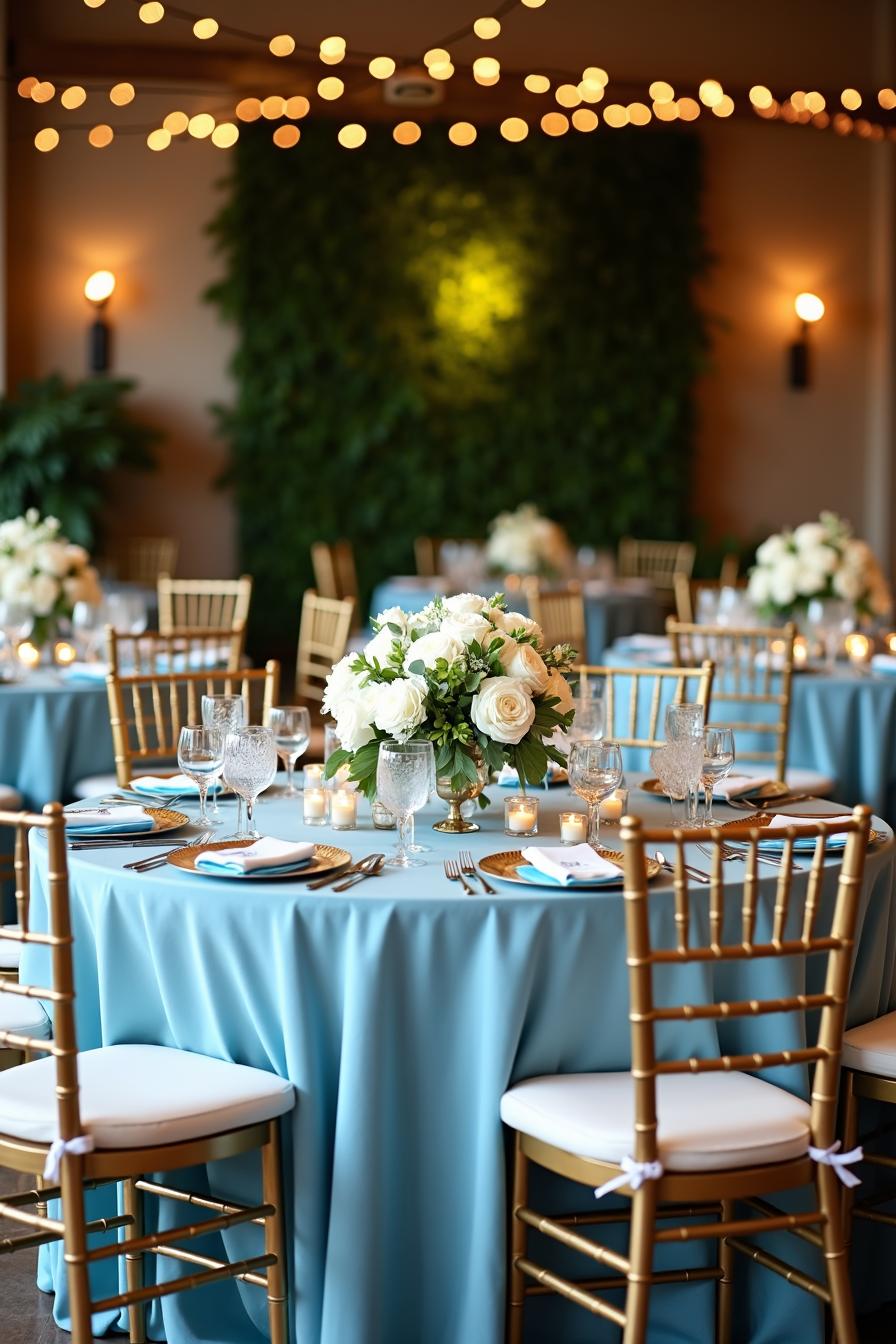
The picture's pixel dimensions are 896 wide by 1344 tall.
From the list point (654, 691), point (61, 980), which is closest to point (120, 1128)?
point (61, 980)

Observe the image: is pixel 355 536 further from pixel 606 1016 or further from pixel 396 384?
pixel 606 1016

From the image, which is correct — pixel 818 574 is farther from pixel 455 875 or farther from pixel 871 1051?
pixel 455 875

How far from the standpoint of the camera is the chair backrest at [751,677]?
16.0 feet

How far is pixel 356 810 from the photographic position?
3199 millimetres

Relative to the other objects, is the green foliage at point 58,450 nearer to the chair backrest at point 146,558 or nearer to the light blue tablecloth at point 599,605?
the chair backrest at point 146,558

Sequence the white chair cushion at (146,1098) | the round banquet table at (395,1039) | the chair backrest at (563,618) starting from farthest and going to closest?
the chair backrest at (563,618), the round banquet table at (395,1039), the white chair cushion at (146,1098)

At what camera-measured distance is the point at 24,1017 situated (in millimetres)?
2861

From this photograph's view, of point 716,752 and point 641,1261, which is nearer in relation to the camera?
point 641,1261

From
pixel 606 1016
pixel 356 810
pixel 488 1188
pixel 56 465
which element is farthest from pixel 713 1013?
pixel 56 465

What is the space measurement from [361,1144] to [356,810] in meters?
0.83

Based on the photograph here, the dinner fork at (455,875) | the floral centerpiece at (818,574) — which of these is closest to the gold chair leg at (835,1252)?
the dinner fork at (455,875)

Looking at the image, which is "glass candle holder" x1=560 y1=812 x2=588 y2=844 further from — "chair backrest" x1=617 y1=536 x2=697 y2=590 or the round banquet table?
"chair backrest" x1=617 y1=536 x2=697 y2=590

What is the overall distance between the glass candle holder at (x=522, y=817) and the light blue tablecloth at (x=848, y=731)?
2474mm

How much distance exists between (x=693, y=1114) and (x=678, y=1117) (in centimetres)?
3
